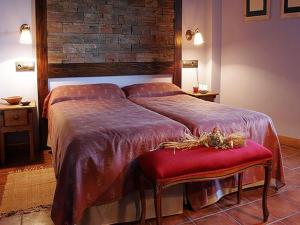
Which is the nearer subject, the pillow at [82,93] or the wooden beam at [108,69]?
the pillow at [82,93]

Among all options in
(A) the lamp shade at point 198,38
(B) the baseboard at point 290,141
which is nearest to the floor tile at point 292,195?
(B) the baseboard at point 290,141

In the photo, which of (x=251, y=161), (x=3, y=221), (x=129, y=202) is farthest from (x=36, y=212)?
(x=251, y=161)

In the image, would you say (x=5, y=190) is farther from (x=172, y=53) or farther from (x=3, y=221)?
(x=172, y=53)

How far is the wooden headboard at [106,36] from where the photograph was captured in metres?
3.73

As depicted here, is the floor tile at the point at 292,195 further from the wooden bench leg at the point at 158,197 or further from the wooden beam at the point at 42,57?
the wooden beam at the point at 42,57

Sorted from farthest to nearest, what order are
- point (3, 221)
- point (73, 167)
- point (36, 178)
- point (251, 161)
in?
point (36, 178), point (3, 221), point (251, 161), point (73, 167)

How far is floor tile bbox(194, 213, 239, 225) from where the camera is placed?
2.16m

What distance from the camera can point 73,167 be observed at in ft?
6.27

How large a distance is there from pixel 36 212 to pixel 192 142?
1.24 metres

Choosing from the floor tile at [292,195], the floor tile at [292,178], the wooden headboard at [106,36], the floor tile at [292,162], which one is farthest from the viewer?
the wooden headboard at [106,36]

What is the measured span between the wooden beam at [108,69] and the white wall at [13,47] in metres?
0.30

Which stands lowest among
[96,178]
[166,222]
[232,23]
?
[166,222]

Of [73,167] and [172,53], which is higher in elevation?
[172,53]

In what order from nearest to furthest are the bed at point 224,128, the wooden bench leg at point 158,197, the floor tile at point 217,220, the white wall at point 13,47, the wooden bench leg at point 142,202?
the wooden bench leg at point 158,197 → the wooden bench leg at point 142,202 → the floor tile at point 217,220 → the bed at point 224,128 → the white wall at point 13,47
